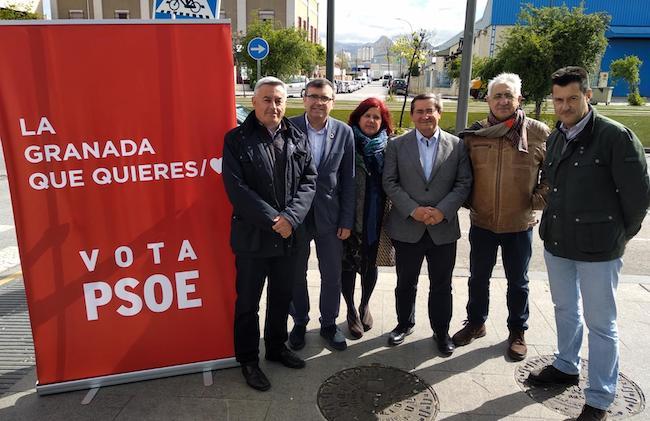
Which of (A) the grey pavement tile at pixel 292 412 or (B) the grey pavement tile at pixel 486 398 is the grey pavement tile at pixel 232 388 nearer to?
(A) the grey pavement tile at pixel 292 412

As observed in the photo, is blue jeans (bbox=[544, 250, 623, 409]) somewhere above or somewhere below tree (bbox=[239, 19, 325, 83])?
below

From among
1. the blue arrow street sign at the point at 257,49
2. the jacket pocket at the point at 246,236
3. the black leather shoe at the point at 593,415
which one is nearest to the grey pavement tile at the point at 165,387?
the jacket pocket at the point at 246,236

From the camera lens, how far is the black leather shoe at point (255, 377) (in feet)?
10.2

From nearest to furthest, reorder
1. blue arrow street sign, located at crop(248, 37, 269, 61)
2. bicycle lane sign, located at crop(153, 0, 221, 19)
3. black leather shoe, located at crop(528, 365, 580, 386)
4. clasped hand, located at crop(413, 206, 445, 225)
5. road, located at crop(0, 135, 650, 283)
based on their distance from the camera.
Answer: black leather shoe, located at crop(528, 365, 580, 386) < clasped hand, located at crop(413, 206, 445, 225) < bicycle lane sign, located at crop(153, 0, 221, 19) < road, located at crop(0, 135, 650, 283) < blue arrow street sign, located at crop(248, 37, 269, 61)

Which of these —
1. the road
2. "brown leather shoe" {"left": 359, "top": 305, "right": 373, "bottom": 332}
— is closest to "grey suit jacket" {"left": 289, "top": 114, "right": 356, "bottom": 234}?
"brown leather shoe" {"left": 359, "top": 305, "right": 373, "bottom": 332}

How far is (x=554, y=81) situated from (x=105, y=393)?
3.25 metres

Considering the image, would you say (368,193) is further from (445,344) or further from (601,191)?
(601,191)

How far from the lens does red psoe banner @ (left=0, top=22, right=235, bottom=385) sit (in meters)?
2.62

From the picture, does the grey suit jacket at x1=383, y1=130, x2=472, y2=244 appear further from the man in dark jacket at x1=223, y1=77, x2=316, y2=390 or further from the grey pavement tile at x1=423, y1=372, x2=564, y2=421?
the grey pavement tile at x1=423, y1=372, x2=564, y2=421

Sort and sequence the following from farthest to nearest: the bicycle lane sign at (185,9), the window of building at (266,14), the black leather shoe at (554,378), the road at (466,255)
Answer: the window of building at (266,14), the road at (466,255), the bicycle lane sign at (185,9), the black leather shoe at (554,378)

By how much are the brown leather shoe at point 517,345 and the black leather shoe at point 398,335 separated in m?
0.75

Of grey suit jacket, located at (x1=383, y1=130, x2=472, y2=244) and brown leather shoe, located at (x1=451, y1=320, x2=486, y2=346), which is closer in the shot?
grey suit jacket, located at (x1=383, y1=130, x2=472, y2=244)

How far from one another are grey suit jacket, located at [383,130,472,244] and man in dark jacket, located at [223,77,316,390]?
2.07 ft

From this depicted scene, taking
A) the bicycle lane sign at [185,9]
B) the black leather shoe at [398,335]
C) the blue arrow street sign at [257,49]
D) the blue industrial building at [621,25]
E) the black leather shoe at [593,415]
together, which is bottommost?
the black leather shoe at [398,335]
